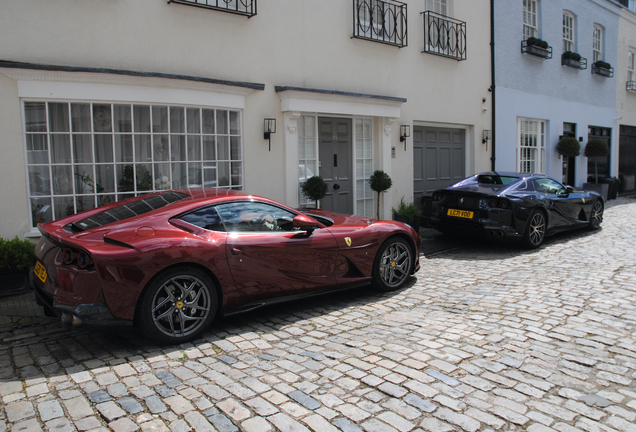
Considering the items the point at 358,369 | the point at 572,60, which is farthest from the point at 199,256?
the point at 572,60

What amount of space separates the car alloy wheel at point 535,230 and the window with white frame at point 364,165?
11.0ft

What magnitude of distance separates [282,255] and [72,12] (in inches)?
191

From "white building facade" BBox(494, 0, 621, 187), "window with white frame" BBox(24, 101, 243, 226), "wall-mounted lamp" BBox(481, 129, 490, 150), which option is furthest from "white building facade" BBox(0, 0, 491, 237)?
"white building facade" BBox(494, 0, 621, 187)

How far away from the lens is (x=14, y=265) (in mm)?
5676

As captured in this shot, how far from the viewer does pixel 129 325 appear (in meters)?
3.96

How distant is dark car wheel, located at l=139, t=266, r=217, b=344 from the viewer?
13.2ft

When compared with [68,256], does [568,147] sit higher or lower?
higher

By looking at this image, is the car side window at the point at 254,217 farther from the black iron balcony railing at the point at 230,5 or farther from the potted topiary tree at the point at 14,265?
the black iron balcony railing at the point at 230,5

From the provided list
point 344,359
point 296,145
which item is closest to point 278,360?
point 344,359

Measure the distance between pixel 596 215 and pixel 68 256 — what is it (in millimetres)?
10316

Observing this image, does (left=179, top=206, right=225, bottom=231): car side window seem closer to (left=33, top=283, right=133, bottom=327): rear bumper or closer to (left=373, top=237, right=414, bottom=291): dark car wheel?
(left=33, top=283, right=133, bottom=327): rear bumper

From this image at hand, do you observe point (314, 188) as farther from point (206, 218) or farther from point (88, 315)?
point (88, 315)

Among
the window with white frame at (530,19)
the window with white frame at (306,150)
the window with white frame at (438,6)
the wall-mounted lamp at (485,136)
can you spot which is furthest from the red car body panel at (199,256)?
the window with white frame at (530,19)

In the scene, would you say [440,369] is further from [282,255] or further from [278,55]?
[278,55]
